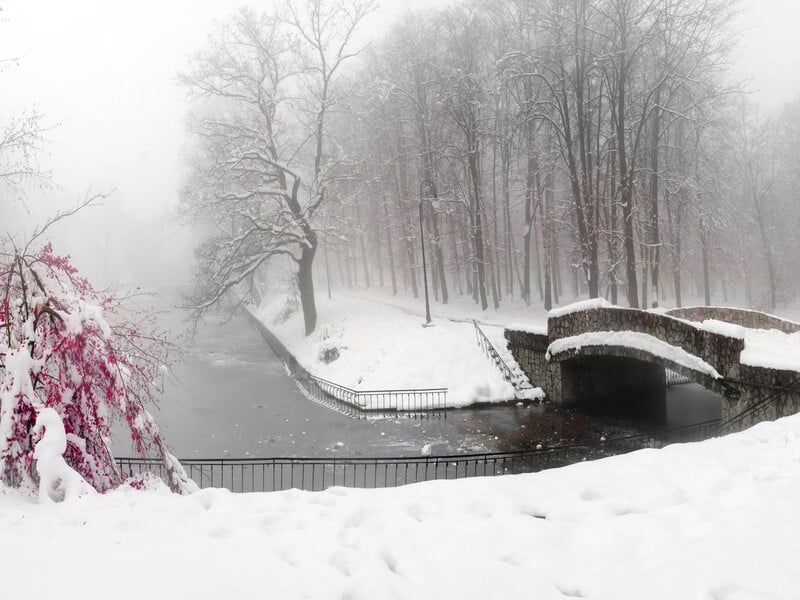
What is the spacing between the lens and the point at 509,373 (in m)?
19.3

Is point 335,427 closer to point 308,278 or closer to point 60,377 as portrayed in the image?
point 60,377

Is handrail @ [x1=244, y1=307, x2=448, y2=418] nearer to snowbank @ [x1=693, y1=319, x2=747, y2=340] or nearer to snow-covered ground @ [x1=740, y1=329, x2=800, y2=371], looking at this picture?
snowbank @ [x1=693, y1=319, x2=747, y2=340]

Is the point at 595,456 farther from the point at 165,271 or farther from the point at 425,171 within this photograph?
the point at 165,271

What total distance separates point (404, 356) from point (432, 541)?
1546 centimetres

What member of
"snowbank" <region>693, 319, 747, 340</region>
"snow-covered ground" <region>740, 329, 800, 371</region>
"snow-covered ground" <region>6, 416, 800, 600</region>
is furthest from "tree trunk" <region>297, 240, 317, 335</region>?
"snow-covered ground" <region>6, 416, 800, 600</region>

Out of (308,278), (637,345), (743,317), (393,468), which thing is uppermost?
(308,278)

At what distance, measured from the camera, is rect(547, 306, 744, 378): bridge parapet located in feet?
42.5

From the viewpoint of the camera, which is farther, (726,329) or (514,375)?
(514,375)


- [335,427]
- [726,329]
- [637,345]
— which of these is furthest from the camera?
[335,427]

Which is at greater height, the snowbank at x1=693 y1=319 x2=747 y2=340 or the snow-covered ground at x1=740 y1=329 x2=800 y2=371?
the snowbank at x1=693 y1=319 x2=747 y2=340

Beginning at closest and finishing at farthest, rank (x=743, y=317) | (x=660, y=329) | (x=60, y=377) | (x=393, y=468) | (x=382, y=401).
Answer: (x=60, y=377) < (x=393, y=468) < (x=660, y=329) < (x=743, y=317) < (x=382, y=401)

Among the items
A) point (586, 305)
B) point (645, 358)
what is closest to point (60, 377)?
point (645, 358)

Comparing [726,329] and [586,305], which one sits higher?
[586,305]

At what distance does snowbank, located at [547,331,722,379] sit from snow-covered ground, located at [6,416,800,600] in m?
7.99
